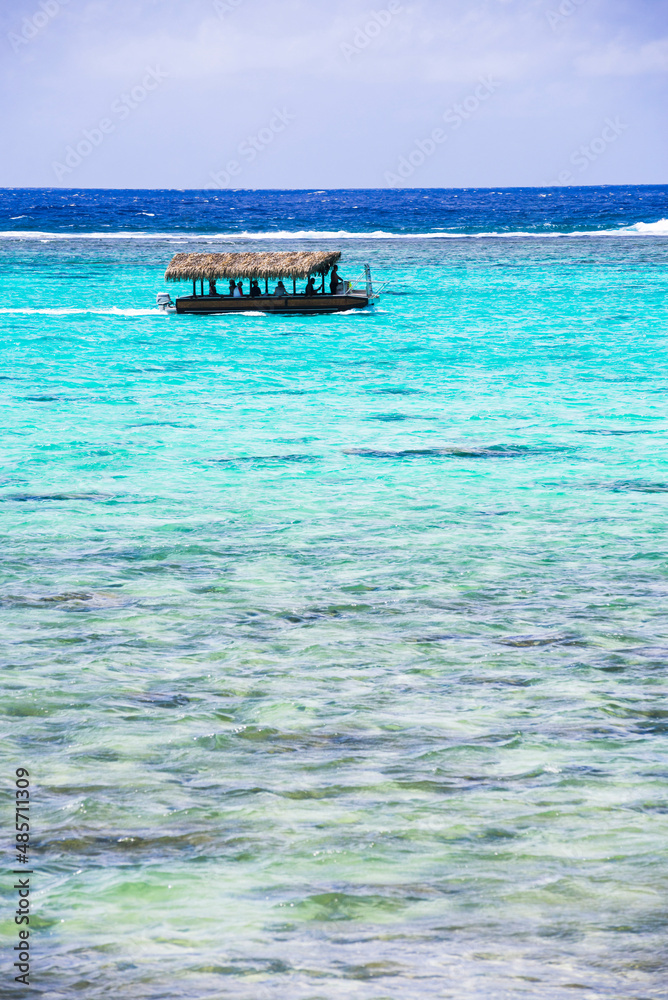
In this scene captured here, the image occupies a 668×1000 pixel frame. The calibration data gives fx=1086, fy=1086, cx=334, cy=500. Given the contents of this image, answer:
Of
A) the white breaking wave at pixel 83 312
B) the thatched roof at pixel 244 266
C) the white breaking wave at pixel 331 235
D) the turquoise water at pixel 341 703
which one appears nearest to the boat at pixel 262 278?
the thatched roof at pixel 244 266

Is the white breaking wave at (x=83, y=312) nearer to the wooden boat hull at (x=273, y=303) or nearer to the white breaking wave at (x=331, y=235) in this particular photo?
the wooden boat hull at (x=273, y=303)

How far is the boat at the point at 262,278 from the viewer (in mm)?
31656

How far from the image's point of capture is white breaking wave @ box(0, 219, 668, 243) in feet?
254

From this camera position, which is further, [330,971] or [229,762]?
[229,762]

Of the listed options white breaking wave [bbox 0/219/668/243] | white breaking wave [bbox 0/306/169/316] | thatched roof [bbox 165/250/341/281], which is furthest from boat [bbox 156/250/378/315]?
white breaking wave [bbox 0/219/668/243]

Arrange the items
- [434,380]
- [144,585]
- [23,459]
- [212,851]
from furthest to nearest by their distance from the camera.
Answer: [434,380]
[23,459]
[144,585]
[212,851]

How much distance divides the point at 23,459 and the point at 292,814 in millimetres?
9680

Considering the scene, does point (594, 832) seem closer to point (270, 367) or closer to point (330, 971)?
point (330, 971)

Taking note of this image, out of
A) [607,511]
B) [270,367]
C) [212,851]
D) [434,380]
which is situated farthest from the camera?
[270,367]

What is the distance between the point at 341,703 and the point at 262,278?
2686 cm

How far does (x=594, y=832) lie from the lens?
500cm

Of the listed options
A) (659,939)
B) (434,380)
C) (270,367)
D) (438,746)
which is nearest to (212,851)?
(438,746)

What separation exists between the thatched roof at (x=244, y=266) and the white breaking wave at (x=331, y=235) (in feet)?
150

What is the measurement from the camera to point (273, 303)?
109 ft
